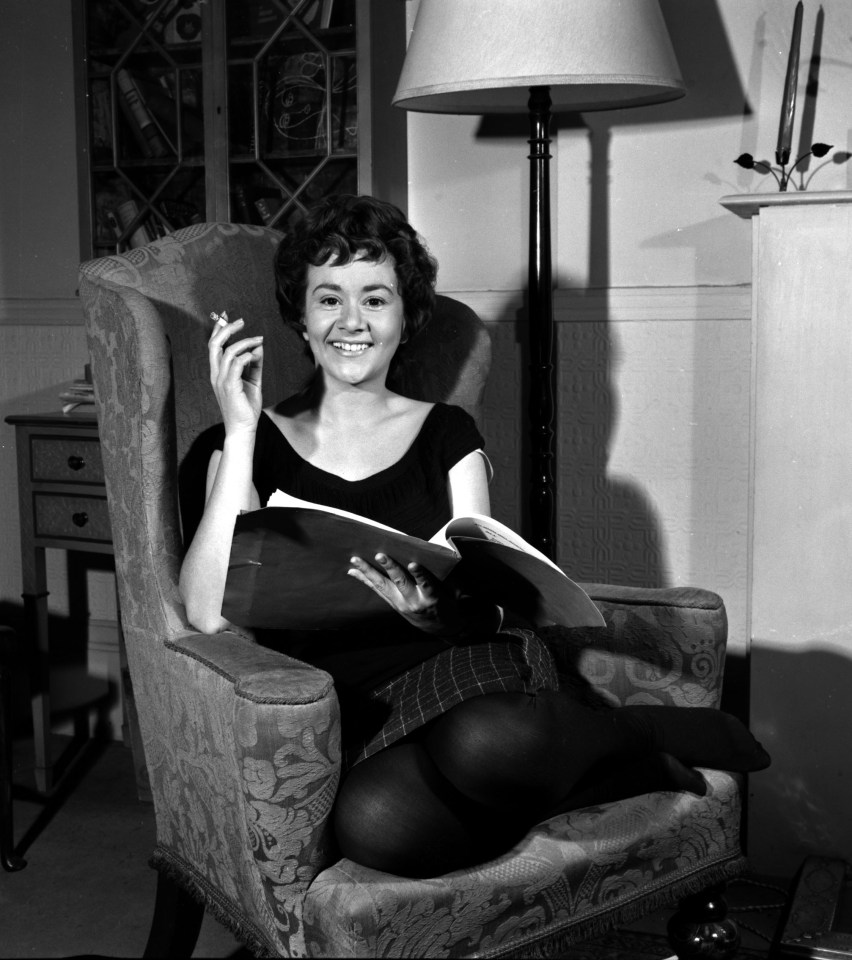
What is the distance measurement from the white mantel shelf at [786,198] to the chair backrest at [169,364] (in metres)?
0.45

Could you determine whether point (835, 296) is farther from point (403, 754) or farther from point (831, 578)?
point (403, 754)

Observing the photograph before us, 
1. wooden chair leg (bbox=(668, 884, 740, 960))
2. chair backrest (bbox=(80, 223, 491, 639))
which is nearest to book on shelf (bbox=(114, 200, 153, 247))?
chair backrest (bbox=(80, 223, 491, 639))

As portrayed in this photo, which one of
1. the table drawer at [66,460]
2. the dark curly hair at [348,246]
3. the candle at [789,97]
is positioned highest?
the candle at [789,97]

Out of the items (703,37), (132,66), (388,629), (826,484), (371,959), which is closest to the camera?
(371,959)

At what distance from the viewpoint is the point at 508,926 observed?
129 centimetres

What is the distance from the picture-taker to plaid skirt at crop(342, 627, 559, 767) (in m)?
1.38

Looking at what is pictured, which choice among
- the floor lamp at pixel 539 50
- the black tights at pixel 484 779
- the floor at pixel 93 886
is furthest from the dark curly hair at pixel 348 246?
the floor at pixel 93 886

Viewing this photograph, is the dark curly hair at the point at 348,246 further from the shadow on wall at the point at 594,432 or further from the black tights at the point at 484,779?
the shadow on wall at the point at 594,432

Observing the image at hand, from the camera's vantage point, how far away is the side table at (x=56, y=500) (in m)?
2.39

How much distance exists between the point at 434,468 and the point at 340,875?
597 mm

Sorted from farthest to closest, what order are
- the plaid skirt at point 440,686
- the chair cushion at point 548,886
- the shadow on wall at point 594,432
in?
1. the shadow on wall at point 594,432
2. the plaid skirt at point 440,686
3. the chair cushion at point 548,886

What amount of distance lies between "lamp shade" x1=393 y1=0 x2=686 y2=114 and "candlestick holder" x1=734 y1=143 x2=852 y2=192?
245 mm

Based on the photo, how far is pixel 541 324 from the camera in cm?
203

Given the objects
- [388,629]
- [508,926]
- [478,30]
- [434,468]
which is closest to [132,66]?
[478,30]
